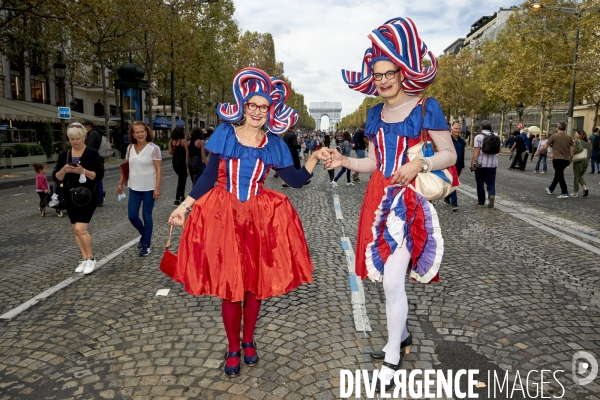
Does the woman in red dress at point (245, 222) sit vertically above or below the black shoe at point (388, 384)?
above

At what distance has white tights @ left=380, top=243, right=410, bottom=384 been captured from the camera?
9.23 feet

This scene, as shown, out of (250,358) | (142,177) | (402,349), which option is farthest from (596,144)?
(250,358)

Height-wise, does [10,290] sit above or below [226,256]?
below

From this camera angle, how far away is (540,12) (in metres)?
31.0

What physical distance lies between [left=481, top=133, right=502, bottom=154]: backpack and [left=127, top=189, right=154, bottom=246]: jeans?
6667mm

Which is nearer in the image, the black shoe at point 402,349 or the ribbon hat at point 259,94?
the ribbon hat at point 259,94

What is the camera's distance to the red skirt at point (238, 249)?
2742 millimetres

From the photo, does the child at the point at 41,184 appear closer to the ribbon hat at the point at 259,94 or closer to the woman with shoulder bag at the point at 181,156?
the woman with shoulder bag at the point at 181,156

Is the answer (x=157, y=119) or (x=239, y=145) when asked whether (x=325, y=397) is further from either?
(x=157, y=119)

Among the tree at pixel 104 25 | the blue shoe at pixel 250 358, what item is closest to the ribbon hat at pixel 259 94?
the blue shoe at pixel 250 358

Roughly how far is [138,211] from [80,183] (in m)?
0.88

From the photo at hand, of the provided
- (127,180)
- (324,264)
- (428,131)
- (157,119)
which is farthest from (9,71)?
(428,131)

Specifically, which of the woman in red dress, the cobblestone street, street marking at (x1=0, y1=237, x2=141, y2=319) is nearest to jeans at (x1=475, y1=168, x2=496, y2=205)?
the cobblestone street

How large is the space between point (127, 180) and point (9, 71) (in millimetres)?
32833
